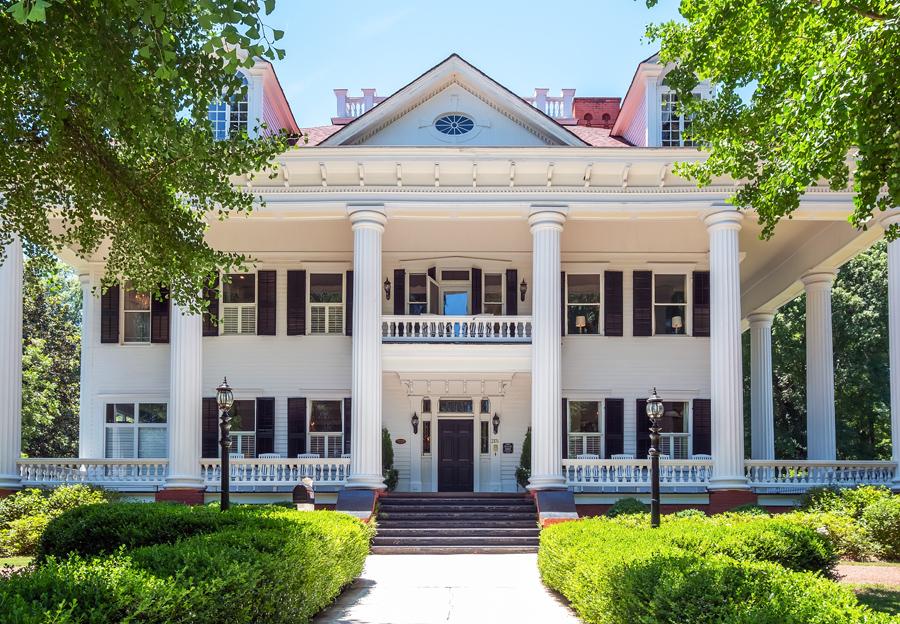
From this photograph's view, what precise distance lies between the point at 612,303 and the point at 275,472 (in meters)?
10.2

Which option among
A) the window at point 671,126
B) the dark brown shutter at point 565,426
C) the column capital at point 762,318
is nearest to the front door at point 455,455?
the dark brown shutter at point 565,426

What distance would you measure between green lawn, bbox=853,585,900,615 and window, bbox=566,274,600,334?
1325 centimetres

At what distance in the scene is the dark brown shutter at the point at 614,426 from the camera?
26.7 metres

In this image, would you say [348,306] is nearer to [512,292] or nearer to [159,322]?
[512,292]

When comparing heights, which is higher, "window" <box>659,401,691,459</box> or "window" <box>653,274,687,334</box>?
"window" <box>653,274,687,334</box>

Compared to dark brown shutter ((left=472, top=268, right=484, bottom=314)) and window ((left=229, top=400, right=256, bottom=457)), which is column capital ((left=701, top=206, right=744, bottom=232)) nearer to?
dark brown shutter ((left=472, top=268, right=484, bottom=314))

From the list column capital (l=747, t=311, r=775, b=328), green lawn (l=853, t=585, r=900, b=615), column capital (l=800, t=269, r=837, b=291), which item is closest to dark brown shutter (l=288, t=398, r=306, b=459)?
column capital (l=800, t=269, r=837, b=291)

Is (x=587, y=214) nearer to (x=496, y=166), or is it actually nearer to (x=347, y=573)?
(x=496, y=166)

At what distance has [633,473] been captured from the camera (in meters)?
24.2

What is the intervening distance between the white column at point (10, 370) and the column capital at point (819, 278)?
68.2ft

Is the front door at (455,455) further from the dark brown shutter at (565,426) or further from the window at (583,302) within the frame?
the window at (583,302)

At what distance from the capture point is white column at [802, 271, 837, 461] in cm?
2728

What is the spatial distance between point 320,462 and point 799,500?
37.9 feet

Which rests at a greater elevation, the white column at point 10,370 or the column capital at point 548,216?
the column capital at point 548,216
